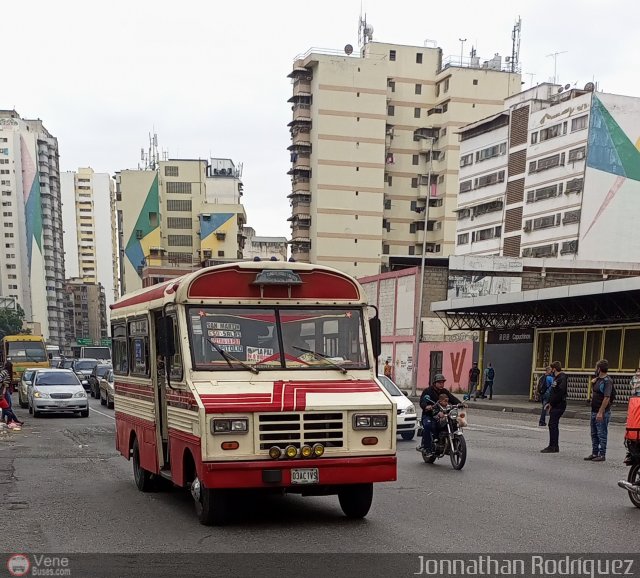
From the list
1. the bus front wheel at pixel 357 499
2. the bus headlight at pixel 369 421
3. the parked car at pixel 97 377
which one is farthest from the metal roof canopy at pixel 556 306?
the bus headlight at pixel 369 421

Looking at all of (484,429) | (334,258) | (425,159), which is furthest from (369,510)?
(425,159)

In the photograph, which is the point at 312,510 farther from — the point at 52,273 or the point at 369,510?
the point at 52,273

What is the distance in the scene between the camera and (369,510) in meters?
9.52

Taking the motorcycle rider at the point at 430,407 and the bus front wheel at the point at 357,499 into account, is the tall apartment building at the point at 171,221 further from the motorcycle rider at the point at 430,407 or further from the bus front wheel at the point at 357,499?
the bus front wheel at the point at 357,499

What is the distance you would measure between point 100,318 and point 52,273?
1250 inches

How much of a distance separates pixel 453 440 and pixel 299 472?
6.14 m

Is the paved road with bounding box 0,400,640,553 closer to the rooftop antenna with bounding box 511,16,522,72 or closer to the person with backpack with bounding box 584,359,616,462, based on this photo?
the person with backpack with bounding box 584,359,616,462

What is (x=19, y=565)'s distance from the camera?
7.16 m

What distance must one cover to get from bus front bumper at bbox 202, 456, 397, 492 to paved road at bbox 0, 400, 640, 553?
51cm

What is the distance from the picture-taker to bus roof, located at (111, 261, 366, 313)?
927 cm

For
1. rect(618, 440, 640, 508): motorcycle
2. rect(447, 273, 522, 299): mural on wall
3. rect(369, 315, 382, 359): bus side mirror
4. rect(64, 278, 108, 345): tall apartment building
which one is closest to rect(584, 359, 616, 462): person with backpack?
rect(618, 440, 640, 508): motorcycle

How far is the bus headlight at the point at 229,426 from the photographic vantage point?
26.9 feet

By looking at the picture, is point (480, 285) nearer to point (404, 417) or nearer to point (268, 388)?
point (404, 417)

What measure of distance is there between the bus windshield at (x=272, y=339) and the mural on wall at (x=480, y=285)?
43.7 meters
